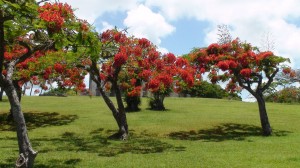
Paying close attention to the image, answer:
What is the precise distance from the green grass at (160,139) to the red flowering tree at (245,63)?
8.63 ft

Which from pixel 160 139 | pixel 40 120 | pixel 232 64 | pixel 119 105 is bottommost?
pixel 160 139

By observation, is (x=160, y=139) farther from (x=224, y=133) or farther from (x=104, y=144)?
(x=224, y=133)

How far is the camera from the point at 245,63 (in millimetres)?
24516

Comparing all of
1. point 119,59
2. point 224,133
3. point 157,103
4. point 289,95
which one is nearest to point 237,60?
point 224,133

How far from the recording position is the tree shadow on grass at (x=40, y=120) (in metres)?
27.6

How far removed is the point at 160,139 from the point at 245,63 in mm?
7440

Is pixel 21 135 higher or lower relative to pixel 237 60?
lower

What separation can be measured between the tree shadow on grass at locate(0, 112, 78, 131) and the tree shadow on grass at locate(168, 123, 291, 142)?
9751mm

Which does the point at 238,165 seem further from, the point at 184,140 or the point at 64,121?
the point at 64,121

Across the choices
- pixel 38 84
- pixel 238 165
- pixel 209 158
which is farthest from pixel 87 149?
pixel 38 84

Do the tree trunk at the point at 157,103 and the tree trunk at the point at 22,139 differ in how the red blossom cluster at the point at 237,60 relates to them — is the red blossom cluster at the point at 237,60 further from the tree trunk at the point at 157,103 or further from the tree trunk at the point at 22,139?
the tree trunk at the point at 22,139

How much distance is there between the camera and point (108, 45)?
2114 centimetres

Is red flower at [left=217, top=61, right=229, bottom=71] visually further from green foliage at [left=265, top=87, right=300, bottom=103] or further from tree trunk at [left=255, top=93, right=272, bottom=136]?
green foliage at [left=265, top=87, right=300, bottom=103]

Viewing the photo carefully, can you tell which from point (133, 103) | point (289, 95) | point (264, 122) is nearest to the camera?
point (264, 122)
